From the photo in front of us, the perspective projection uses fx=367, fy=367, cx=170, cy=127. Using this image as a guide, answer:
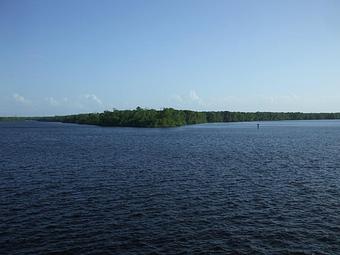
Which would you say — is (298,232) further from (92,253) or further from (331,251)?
(92,253)

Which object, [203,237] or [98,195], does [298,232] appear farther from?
[98,195]

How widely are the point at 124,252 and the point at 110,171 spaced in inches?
1138

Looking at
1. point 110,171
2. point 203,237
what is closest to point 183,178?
point 110,171

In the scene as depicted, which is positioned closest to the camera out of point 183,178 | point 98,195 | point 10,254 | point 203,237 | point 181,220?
point 10,254

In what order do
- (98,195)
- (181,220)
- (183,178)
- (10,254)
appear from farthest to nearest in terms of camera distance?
1. (183,178)
2. (98,195)
3. (181,220)
4. (10,254)

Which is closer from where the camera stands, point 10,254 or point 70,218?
point 10,254

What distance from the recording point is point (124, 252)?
2373 centimetres

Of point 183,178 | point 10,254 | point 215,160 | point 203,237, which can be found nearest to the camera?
point 10,254

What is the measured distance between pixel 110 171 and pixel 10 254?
95.2 feet

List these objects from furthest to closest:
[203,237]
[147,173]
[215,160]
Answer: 1. [215,160]
2. [147,173]
3. [203,237]

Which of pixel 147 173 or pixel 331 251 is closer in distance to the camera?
pixel 331 251

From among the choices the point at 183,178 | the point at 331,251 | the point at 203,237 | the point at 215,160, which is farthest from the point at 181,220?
the point at 215,160

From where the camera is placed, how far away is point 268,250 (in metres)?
24.0

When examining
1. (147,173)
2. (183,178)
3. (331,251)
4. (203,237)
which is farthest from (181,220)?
(147,173)
